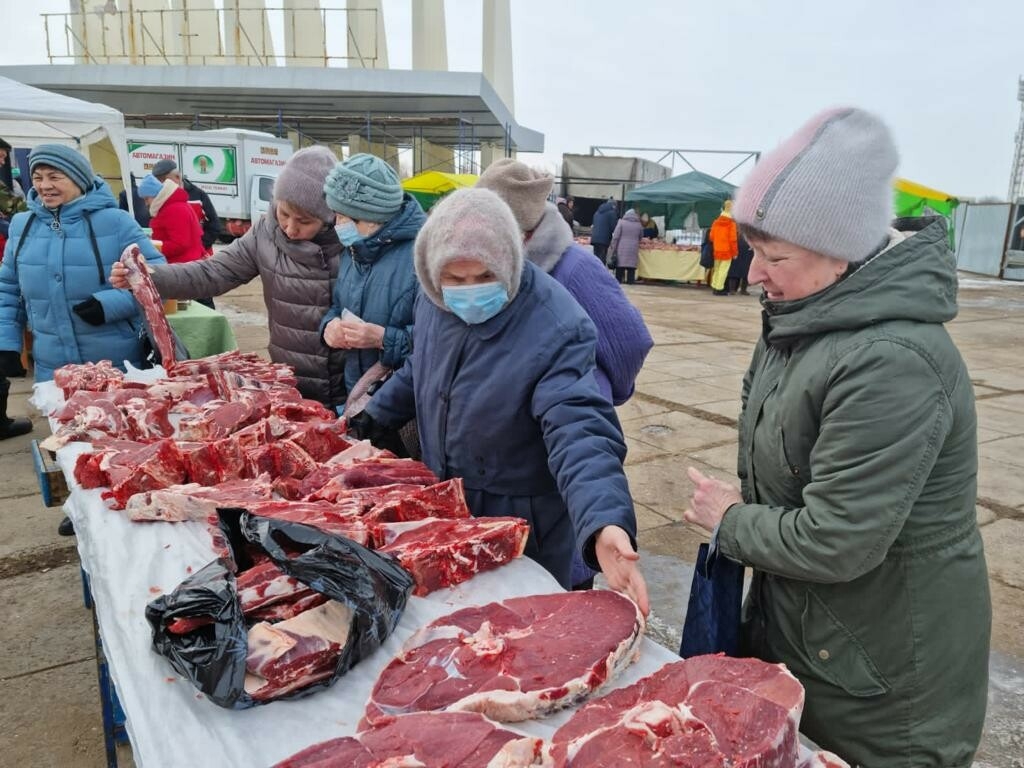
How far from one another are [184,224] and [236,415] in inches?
219

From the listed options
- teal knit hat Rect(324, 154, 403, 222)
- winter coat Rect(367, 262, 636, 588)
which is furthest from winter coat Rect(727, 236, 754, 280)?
winter coat Rect(367, 262, 636, 588)

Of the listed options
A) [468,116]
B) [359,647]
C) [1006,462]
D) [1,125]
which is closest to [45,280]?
[359,647]

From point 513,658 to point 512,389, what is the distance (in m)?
0.90

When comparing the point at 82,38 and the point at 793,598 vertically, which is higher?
the point at 82,38

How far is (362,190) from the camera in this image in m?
3.33

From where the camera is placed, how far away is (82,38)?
27.5m

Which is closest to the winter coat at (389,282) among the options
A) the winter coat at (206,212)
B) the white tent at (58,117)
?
the white tent at (58,117)

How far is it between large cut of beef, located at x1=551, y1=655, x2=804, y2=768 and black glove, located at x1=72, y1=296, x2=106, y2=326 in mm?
4036

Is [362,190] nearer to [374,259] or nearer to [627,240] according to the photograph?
[374,259]

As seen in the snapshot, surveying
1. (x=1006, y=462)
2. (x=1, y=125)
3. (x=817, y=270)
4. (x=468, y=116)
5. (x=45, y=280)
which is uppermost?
(x=468, y=116)

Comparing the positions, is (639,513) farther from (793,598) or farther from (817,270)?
(817,270)

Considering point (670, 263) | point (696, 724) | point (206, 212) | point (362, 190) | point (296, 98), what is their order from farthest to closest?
point (296, 98) < point (670, 263) < point (206, 212) < point (362, 190) < point (696, 724)

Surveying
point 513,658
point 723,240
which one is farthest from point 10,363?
point 723,240

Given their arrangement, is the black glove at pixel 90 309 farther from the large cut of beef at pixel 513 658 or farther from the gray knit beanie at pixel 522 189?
the large cut of beef at pixel 513 658
